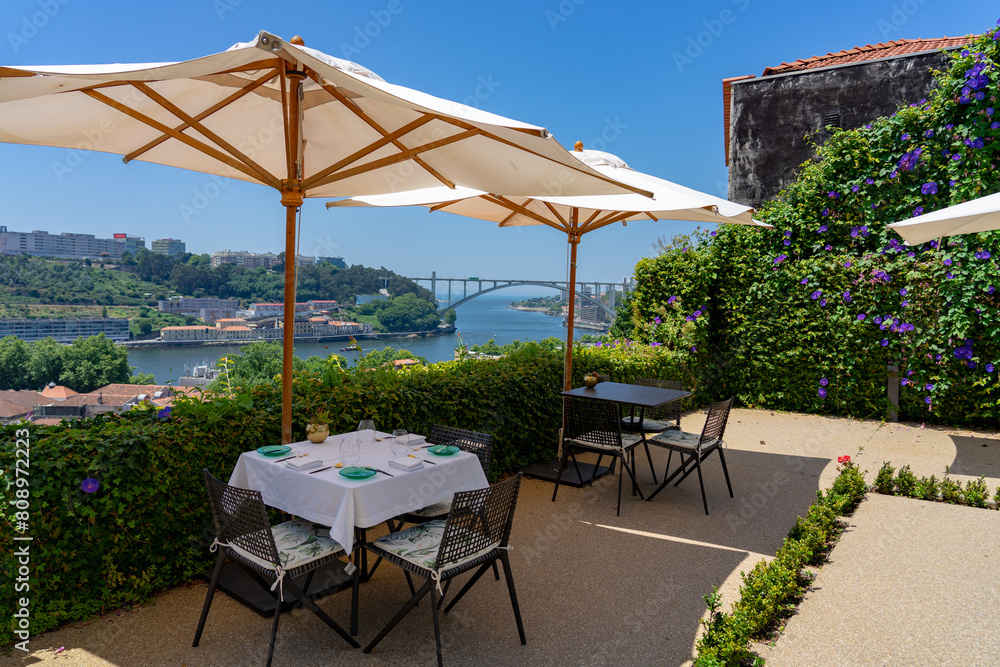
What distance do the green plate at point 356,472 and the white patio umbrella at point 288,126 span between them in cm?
83

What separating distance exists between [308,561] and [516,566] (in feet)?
4.94

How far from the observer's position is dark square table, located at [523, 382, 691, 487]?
17.0 ft

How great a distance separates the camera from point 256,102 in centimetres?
359

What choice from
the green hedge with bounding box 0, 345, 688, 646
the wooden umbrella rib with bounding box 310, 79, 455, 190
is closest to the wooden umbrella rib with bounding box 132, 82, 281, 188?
the wooden umbrella rib with bounding box 310, 79, 455, 190

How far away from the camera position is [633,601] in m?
3.29

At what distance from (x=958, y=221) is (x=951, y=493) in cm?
249

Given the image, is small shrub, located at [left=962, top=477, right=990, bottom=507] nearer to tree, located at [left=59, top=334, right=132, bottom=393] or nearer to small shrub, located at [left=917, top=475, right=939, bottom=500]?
small shrub, located at [left=917, top=475, right=939, bottom=500]

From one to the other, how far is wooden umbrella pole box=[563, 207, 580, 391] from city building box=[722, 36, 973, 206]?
765 centimetres

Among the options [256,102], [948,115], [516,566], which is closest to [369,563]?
[516,566]

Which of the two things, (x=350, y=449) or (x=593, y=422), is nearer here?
(x=350, y=449)

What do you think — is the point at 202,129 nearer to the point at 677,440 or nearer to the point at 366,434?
the point at 366,434

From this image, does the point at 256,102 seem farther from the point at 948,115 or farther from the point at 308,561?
the point at 948,115

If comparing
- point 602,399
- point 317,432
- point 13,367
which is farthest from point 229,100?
point 13,367

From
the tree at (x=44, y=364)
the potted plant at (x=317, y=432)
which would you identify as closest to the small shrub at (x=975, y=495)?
the potted plant at (x=317, y=432)
